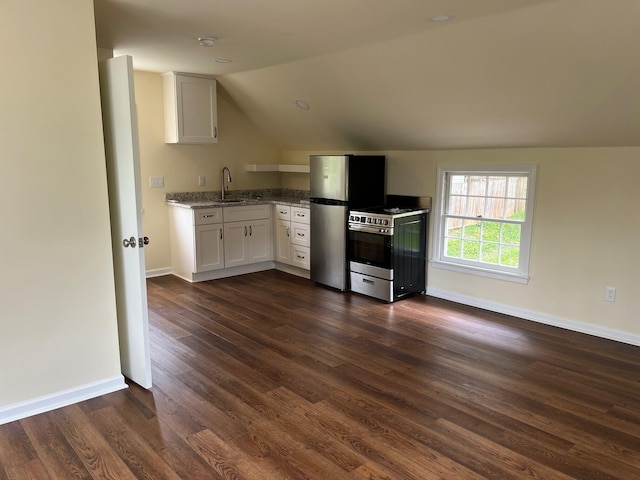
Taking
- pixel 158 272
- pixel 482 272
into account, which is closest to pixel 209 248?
pixel 158 272

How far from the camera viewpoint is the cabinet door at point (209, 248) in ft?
17.8

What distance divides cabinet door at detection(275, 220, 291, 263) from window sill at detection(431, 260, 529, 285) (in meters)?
1.80

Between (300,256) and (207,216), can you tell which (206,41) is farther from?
(300,256)

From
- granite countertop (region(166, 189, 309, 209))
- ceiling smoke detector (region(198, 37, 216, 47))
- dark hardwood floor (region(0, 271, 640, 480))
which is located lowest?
dark hardwood floor (region(0, 271, 640, 480))

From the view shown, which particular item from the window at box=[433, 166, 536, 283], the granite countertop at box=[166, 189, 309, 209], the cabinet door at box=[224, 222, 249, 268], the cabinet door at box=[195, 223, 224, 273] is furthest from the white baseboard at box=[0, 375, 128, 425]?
the window at box=[433, 166, 536, 283]

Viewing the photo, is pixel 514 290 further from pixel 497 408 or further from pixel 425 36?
pixel 425 36

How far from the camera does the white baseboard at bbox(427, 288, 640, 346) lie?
388 centimetres

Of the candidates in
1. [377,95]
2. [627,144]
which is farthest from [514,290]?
[377,95]

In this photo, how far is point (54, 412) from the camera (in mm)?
2787

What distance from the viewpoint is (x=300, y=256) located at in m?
5.80

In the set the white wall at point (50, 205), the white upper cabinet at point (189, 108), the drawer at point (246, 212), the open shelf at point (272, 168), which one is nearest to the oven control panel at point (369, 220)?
the drawer at point (246, 212)

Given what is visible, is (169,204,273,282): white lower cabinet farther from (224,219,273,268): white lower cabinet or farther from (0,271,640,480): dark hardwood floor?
(0,271,640,480): dark hardwood floor

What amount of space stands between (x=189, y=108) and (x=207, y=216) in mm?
1265

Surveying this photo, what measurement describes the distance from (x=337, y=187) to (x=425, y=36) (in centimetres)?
197
